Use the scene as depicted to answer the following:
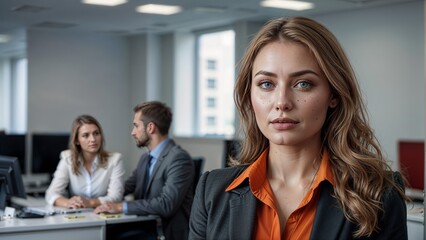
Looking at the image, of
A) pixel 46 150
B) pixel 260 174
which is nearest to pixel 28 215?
pixel 260 174

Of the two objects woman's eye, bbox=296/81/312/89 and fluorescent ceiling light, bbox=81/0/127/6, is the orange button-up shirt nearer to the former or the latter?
woman's eye, bbox=296/81/312/89

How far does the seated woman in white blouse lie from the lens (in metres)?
4.81

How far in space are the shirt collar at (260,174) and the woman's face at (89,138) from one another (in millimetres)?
3446

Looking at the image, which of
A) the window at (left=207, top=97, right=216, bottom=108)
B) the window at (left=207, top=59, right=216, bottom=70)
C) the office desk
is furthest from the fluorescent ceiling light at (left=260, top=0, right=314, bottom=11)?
the office desk

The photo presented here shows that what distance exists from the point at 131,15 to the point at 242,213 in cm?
733

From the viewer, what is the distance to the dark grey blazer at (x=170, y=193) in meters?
4.30

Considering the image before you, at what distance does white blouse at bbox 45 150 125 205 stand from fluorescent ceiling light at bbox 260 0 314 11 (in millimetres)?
3440

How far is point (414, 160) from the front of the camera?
6.46m

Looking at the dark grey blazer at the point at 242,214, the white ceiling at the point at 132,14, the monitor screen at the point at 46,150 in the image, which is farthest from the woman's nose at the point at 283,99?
the monitor screen at the point at 46,150

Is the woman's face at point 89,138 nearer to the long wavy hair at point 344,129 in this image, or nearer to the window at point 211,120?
the long wavy hair at point 344,129

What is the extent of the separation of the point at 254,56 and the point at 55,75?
9.03 m

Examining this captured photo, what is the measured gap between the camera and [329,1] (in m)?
7.35

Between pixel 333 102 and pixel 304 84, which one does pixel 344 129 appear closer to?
pixel 333 102

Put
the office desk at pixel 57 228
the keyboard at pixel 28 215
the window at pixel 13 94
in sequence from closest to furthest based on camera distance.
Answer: the office desk at pixel 57 228
the keyboard at pixel 28 215
the window at pixel 13 94
